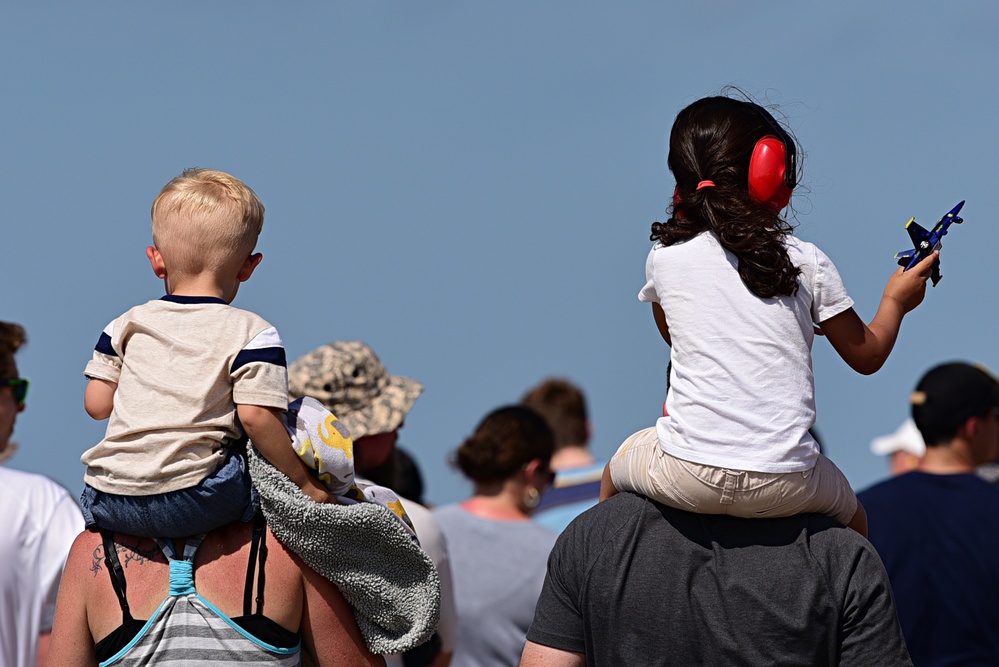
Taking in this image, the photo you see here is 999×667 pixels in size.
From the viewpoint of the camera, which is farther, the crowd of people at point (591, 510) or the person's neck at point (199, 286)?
the person's neck at point (199, 286)

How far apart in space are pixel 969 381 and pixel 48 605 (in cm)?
401

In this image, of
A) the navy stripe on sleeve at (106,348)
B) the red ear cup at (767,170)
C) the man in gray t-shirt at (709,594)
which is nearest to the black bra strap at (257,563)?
the navy stripe on sleeve at (106,348)

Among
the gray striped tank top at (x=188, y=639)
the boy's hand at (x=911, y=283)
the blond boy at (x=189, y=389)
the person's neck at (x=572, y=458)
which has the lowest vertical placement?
the person's neck at (x=572, y=458)

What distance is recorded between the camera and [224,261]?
2875 mm

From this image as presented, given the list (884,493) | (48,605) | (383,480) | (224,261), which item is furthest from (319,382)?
(884,493)

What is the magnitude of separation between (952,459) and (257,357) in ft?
12.2

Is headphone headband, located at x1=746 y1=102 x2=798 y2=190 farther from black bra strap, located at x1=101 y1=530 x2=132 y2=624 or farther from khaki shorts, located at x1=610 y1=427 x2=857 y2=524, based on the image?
black bra strap, located at x1=101 y1=530 x2=132 y2=624

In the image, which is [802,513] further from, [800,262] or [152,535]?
[152,535]

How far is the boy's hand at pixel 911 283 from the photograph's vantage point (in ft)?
9.16

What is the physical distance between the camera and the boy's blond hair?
112 inches

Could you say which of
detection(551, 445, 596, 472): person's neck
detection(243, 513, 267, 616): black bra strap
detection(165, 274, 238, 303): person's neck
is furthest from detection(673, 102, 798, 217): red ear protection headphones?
detection(551, 445, 596, 472): person's neck

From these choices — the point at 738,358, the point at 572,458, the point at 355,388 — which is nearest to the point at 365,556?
the point at 738,358

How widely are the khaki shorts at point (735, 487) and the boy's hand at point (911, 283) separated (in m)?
0.41

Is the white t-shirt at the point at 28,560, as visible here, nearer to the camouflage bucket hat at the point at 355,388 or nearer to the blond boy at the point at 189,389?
the camouflage bucket hat at the point at 355,388
